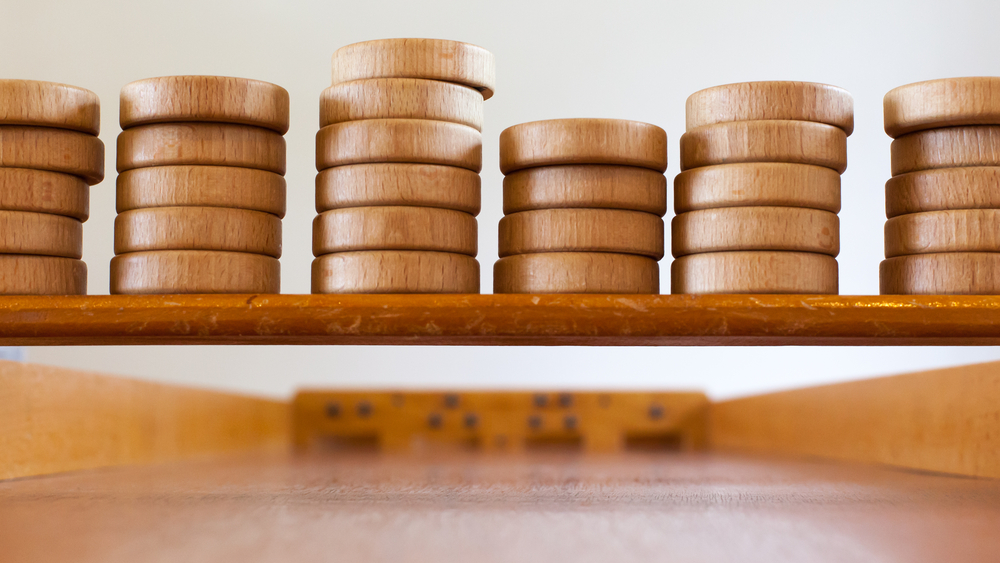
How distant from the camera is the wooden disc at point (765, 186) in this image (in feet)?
2.04

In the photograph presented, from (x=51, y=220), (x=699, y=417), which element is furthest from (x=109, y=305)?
(x=699, y=417)

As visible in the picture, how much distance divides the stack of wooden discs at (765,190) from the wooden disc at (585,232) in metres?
0.04

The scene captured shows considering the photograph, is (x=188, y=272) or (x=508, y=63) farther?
(x=508, y=63)

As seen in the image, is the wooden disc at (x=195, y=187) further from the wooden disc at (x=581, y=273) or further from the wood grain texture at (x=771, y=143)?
the wood grain texture at (x=771, y=143)

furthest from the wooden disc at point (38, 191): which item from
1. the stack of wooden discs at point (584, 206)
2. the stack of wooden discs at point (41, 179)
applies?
the stack of wooden discs at point (584, 206)

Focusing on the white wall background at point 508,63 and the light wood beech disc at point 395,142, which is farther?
the white wall background at point 508,63

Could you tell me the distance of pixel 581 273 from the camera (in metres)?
0.62

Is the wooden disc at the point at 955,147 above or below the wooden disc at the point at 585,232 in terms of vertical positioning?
above

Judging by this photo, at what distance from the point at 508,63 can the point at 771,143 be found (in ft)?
4.38

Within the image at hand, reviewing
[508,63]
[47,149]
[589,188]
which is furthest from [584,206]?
[508,63]

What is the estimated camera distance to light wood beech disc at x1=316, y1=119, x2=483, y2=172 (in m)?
0.63

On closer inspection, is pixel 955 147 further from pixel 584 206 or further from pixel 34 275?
pixel 34 275

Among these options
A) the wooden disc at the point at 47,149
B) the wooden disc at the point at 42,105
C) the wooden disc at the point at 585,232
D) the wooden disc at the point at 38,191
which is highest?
the wooden disc at the point at 42,105

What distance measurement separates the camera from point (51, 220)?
642 mm
